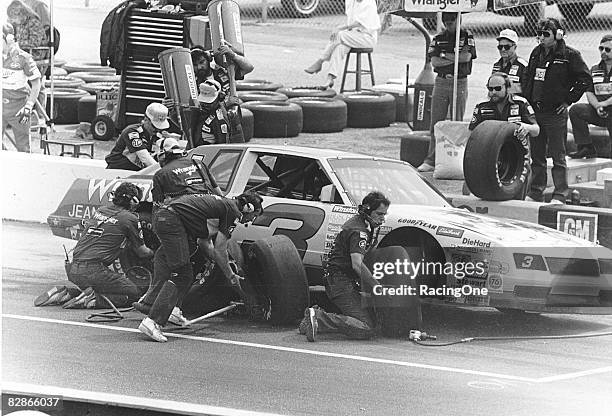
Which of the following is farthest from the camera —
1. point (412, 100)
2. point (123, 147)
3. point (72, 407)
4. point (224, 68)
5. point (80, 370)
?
point (412, 100)

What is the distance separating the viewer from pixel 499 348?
7332mm

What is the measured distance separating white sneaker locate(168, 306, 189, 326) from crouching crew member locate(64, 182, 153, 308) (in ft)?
1.39

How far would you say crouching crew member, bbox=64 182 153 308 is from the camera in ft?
26.8

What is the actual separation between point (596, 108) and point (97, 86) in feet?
15.9

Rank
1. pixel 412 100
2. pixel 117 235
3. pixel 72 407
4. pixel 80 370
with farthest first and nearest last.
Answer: pixel 412 100 < pixel 117 235 < pixel 80 370 < pixel 72 407

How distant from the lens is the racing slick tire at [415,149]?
35.4ft

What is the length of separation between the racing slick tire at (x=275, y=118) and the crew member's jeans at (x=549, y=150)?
7.56 feet

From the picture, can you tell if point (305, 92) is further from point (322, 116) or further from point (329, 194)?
point (329, 194)

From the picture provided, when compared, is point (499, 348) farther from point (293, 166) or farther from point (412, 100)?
point (412, 100)

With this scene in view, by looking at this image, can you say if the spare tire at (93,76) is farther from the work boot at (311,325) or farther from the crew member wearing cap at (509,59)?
the work boot at (311,325)

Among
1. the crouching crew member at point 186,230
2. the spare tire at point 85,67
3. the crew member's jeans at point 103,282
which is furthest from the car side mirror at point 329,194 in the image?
the spare tire at point 85,67

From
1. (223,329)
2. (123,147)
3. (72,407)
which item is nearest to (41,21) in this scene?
(123,147)

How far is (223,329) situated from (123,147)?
201cm

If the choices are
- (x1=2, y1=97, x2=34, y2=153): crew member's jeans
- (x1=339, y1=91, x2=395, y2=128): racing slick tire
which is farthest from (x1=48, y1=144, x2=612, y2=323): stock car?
(x1=339, y1=91, x2=395, y2=128): racing slick tire
